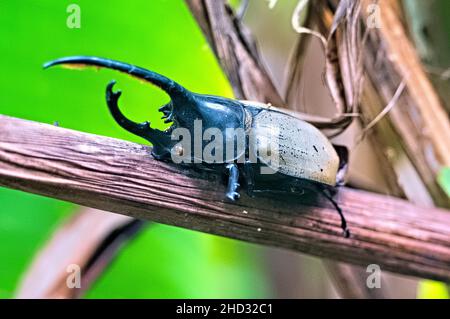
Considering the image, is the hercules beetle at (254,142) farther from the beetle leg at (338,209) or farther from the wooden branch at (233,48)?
the wooden branch at (233,48)

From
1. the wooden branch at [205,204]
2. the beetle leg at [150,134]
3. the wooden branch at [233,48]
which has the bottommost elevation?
the wooden branch at [205,204]

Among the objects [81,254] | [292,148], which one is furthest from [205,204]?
[81,254]

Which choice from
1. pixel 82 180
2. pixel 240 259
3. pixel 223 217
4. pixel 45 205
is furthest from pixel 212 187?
pixel 240 259

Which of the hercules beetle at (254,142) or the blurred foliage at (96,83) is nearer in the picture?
A: the hercules beetle at (254,142)

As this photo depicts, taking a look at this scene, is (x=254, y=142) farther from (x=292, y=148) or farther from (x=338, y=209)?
(x=338, y=209)

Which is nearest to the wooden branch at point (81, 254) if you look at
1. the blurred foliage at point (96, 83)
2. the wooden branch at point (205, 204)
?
the blurred foliage at point (96, 83)

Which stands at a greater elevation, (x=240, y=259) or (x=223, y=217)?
(x=240, y=259)
